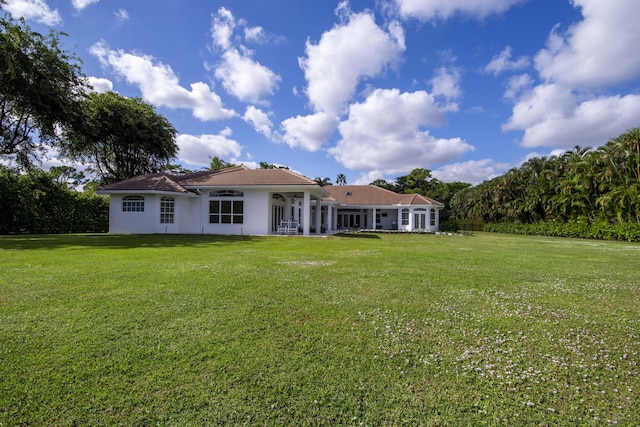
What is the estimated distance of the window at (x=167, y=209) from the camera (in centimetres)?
1997

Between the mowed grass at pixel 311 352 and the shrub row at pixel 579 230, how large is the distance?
23.0 m

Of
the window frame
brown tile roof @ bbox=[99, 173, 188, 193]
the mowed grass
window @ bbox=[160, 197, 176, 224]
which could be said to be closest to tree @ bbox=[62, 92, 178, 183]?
brown tile roof @ bbox=[99, 173, 188, 193]

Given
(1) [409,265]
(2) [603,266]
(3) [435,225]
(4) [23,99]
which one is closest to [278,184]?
(1) [409,265]

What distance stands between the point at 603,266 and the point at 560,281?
391 cm

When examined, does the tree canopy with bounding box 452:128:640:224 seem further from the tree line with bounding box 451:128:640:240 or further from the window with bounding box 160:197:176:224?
the window with bounding box 160:197:176:224

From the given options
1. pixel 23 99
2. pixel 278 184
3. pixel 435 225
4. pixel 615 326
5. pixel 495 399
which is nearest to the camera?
pixel 495 399

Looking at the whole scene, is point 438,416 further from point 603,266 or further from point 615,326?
point 603,266

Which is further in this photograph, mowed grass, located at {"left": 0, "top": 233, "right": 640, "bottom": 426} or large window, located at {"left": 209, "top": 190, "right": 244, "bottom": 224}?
large window, located at {"left": 209, "top": 190, "right": 244, "bottom": 224}

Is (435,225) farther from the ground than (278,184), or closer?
closer

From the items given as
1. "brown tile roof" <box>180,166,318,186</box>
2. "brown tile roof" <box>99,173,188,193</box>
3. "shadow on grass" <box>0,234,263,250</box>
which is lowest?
"shadow on grass" <box>0,234,263,250</box>

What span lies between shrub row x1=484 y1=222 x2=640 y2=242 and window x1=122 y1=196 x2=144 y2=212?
32.9 m

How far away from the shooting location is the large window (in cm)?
2075

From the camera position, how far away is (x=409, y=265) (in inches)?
351

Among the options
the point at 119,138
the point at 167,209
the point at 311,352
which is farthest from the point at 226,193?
the point at 311,352
